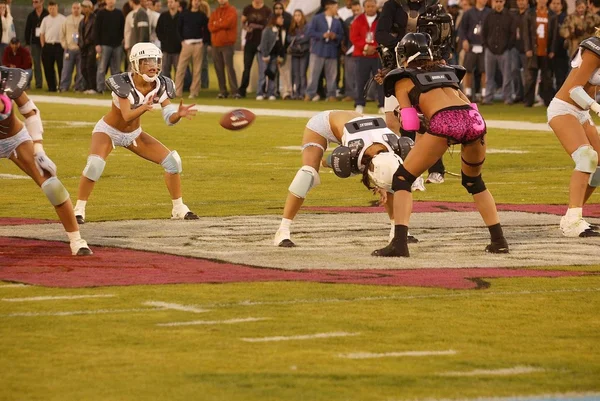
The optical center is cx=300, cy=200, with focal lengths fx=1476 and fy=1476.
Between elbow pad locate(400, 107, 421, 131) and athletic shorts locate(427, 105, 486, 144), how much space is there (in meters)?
0.11

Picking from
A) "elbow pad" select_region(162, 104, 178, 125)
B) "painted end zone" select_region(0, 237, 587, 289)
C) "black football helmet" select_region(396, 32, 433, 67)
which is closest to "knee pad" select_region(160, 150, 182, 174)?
"elbow pad" select_region(162, 104, 178, 125)

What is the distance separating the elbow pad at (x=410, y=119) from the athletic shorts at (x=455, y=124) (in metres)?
0.11

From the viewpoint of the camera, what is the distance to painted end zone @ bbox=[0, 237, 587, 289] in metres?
9.89

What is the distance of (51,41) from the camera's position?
127 ft

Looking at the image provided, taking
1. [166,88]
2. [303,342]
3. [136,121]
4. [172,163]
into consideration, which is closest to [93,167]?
[136,121]

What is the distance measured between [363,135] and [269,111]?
1906 cm

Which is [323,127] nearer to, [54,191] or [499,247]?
[499,247]

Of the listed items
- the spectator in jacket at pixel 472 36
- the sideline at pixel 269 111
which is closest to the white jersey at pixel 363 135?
the sideline at pixel 269 111

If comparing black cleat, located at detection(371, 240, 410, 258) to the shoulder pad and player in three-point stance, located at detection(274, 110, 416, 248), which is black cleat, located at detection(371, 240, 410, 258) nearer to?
player in three-point stance, located at detection(274, 110, 416, 248)

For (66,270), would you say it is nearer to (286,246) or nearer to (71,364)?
(286,246)

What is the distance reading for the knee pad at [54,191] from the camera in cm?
1088

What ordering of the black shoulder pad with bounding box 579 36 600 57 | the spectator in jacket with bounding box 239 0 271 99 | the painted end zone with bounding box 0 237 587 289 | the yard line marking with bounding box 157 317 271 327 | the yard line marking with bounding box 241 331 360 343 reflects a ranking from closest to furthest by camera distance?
the yard line marking with bounding box 241 331 360 343 → the yard line marking with bounding box 157 317 271 327 → the painted end zone with bounding box 0 237 587 289 → the black shoulder pad with bounding box 579 36 600 57 → the spectator in jacket with bounding box 239 0 271 99

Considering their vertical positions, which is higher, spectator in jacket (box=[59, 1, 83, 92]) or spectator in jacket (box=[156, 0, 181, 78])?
spectator in jacket (box=[156, 0, 181, 78])

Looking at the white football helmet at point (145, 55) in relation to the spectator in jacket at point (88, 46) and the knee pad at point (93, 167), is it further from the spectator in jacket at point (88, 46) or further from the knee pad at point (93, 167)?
the spectator in jacket at point (88, 46)
